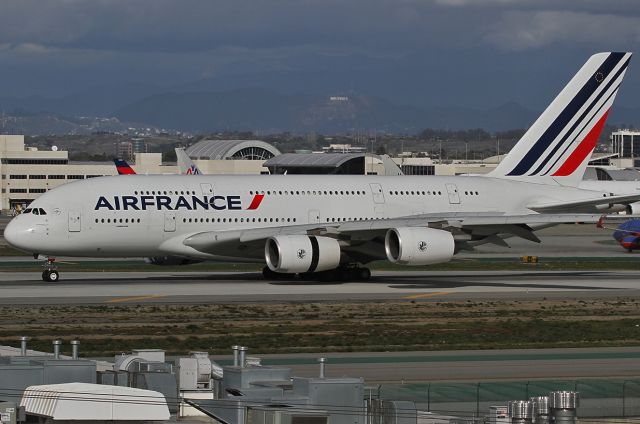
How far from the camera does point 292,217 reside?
57.8m

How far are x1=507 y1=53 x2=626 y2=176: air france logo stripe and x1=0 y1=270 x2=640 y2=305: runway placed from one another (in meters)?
5.54

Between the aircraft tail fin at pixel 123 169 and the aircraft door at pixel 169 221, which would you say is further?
the aircraft tail fin at pixel 123 169

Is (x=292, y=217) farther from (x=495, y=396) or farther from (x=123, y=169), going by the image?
(x=123, y=169)

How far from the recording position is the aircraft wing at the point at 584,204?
5786cm

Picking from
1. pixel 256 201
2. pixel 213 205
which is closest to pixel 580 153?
pixel 256 201

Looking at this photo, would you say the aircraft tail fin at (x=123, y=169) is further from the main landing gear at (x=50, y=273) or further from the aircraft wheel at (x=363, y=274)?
the aircraft wheel at (x=363, y=274)

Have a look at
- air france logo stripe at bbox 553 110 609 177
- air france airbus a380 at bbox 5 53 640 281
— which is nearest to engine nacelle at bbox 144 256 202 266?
air france airbus a380 at bbox 5 53 640 281

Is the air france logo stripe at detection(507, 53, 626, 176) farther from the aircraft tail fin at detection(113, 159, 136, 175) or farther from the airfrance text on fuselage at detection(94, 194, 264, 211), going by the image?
the aircraft tail fin at detection(113, 159, 136, 175)

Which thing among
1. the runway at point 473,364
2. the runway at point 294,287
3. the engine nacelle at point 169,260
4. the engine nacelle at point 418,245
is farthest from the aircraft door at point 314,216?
the runway at point 473,364

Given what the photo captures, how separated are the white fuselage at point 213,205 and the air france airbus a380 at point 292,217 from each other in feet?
0.15

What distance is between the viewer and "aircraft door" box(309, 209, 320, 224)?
5812cm

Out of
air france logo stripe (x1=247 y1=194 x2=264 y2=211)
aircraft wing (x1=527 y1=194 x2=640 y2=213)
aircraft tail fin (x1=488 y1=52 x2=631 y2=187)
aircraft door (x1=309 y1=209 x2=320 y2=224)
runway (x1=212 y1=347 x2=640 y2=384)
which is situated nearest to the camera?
runway (x1=212 y1=347 x2=640 y2=384)

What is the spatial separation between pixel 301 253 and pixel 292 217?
441cm

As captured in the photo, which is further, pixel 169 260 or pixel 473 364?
pixel 169 260
